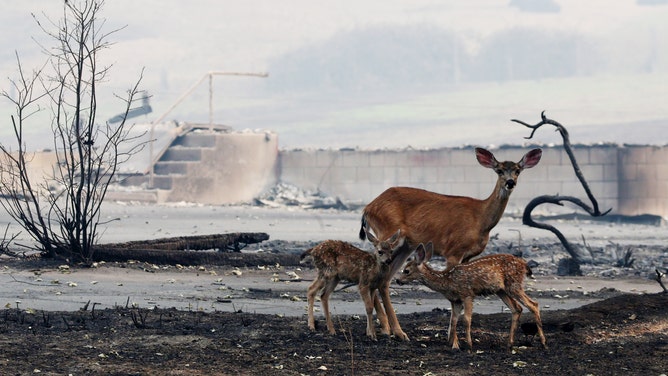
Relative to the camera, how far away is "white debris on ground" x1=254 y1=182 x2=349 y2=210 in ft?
185

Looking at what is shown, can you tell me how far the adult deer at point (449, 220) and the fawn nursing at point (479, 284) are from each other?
5.05ft

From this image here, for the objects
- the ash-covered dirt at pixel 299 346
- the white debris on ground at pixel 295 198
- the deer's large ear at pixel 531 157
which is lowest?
the ash-covered dirt at pixel 299 346

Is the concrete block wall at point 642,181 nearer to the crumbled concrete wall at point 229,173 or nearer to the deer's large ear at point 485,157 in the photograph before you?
the crumbled concrete wall at point 229,173

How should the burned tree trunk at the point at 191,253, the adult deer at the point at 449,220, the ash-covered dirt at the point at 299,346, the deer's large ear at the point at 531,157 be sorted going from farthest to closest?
1. the burned tree trunk at the point at 191,253
2. the deer's large ear at the point at 531,157
3. the adult deer at the point at 449,220
4. the ash-covered dirt at the point at 299,346

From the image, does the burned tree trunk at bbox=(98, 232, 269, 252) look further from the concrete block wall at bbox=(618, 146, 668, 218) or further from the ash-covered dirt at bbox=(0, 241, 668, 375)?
the concrete block wall at bbox=(618, 146, 668, 218)

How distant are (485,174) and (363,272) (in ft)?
152

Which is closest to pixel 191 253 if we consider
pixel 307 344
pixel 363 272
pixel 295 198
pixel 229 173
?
pixel 363 272

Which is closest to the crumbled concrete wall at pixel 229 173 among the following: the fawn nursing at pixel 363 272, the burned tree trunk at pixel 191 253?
the burned tree trunk at pixel 191 253

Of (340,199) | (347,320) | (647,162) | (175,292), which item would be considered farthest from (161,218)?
(347,320)

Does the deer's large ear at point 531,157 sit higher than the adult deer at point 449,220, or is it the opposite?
the deer's large ear at point 531,157

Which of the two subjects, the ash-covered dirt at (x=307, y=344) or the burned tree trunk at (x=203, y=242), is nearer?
the ash-covered dirt at (x=307, y=344)

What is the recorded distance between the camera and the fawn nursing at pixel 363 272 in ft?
37.3

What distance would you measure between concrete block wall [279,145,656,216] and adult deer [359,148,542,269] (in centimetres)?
4076

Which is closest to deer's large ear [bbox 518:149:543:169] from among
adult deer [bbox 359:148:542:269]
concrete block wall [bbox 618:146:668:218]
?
adult deer [bbox 359:148:542:269]
